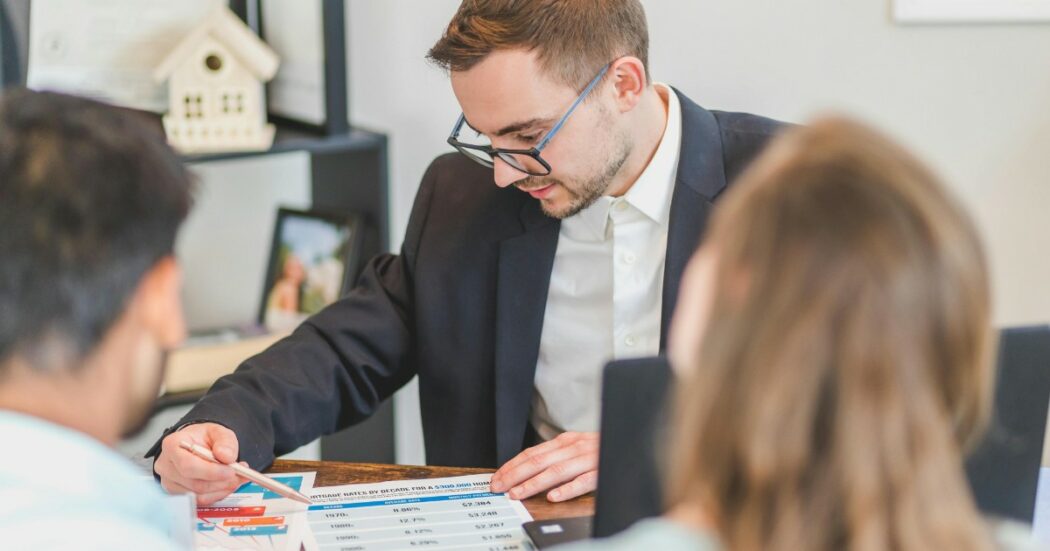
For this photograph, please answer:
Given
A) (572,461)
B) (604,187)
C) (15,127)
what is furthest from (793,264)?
A: (604,187)

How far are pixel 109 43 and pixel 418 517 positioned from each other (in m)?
1.53

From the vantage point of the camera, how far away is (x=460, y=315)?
174 cm

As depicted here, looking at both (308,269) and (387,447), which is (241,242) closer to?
(308,269)

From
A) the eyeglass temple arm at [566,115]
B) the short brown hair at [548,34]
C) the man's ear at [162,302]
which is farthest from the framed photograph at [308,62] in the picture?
the man's ear at [162,302]

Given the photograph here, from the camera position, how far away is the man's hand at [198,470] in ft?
4.40

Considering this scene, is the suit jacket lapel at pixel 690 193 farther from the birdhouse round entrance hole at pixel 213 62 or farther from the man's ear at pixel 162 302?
the birdhouse round entrance hole at pixel 213 62

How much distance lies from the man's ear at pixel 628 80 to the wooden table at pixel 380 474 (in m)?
0.56

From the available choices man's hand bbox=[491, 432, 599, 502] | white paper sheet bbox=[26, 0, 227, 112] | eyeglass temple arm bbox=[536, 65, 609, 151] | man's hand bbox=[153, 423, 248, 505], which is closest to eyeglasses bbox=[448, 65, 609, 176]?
eyeglass temple arm bbox=[536, 65, 609, 151]

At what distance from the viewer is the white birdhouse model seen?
235 centimetres

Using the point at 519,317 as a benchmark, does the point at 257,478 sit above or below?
below

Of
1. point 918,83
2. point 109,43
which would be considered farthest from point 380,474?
point 109,43

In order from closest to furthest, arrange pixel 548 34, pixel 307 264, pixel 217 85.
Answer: pixel 548 34 < pixel 217 85 < pixel 307 264

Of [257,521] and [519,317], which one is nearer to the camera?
[257,521]

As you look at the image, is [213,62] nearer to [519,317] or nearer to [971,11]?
[519,317]
